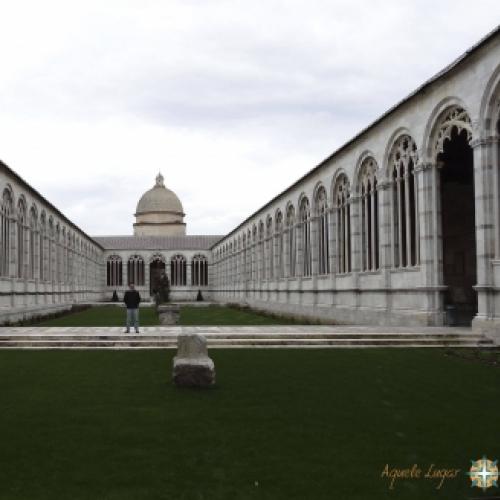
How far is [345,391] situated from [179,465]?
4338 mm

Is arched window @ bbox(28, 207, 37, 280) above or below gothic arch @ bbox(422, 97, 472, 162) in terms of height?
below

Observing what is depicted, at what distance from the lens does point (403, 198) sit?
22.8 m

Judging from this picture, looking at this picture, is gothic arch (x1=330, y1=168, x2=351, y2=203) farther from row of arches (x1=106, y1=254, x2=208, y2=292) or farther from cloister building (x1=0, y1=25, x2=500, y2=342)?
row of arches (x1=106, y1=254, x2=208, y2=292)

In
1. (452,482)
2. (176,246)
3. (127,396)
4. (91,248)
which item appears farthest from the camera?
(176,246)

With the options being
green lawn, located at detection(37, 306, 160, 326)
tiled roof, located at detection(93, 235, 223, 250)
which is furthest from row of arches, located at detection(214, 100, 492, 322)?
tiled roof, located at detection(93, 235, 223, 250)

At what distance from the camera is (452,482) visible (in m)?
5.57

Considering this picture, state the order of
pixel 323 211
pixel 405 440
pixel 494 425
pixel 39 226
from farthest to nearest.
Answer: pixel 39 226 < pixel 323 211 < pixel 494 425 < pixel 405 440

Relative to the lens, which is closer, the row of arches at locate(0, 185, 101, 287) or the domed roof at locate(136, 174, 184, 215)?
the row of arches at locate(0, 185, 101, 287)

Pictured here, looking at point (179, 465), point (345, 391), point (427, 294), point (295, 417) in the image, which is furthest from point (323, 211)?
point (179, 465)

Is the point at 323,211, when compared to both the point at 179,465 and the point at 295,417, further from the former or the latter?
the point at 179,465

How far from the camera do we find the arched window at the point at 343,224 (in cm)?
2664

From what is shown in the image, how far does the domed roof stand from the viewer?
282ft

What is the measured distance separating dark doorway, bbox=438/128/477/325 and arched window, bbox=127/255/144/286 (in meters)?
54.5

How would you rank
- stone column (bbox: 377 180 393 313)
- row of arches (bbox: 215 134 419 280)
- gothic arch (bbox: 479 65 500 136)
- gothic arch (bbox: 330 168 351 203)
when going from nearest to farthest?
gothic arch (bbox: 479 65 500 136) < row of arches (bbox: 215 134 419 280) < stone column (bbox: 377 180 393 313) < gothic arch (bbox: 330 168 351 203)
